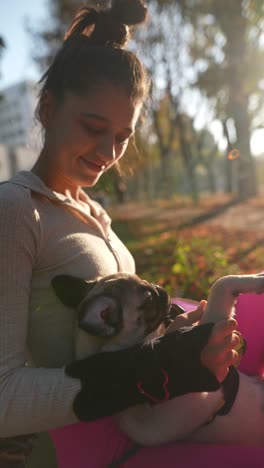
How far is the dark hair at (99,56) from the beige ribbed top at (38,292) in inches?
19.8

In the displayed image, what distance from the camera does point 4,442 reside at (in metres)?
1.85

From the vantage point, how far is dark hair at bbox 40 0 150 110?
6.17ft

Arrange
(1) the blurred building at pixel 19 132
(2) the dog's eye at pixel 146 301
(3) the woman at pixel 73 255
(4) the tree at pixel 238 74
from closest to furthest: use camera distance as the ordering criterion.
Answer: (3) the woman at pixel 73 255 < (2) the dog's eye at pixel 146 301 < (1) the blurred building at pixel 19 132 < (4) the tree at pixel 238 74

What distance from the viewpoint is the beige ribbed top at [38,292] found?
4.75ft

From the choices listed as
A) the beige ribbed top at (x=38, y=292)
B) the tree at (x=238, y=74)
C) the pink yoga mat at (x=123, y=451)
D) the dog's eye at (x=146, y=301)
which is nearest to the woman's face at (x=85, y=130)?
the beige ribbed top at (x=38, y=292)

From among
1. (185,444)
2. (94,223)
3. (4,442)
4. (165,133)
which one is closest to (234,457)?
(185,444)

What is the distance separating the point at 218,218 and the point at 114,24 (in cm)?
1034

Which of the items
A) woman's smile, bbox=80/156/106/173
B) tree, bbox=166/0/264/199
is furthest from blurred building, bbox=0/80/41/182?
tree, bbox=166/0/264/199

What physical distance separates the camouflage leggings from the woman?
370 millimetres

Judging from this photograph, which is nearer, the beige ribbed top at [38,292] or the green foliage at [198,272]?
the beige ribbed top at [38,292]

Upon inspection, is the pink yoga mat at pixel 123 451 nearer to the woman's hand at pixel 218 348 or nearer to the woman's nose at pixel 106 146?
the woman's hand at pixel 218 348

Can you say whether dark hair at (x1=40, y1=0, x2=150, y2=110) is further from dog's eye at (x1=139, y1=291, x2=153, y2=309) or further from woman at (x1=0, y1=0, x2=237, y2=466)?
dog's eye at (x1=139, y1=291, x2=153, y2=309)

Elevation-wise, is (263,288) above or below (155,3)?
below

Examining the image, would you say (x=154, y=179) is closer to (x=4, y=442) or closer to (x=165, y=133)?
(x=165, y=133)
